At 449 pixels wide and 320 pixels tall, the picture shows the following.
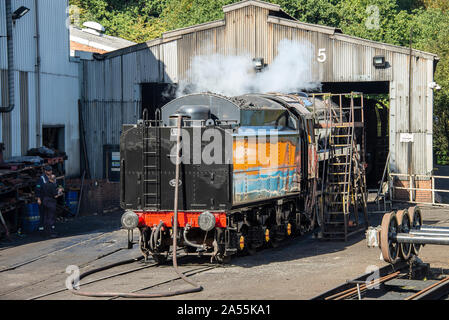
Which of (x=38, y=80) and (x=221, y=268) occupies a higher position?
(x=38, y=80)

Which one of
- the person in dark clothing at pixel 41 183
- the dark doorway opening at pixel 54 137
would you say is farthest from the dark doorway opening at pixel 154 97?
the person in dark clothing at pixel 41 183

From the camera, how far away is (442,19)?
5547 cm

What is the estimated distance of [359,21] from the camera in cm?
4962

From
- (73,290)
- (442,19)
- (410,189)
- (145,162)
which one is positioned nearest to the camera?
(73,290)

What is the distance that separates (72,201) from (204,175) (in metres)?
10.7

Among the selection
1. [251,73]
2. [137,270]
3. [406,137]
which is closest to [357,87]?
[406,137]

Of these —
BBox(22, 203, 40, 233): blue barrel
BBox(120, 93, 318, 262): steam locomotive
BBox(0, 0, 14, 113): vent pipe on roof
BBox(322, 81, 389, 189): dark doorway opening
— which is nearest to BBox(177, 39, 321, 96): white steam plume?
BBox(322, 81, 389, 189): dark doorway opening

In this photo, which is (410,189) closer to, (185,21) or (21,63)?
(21,63)

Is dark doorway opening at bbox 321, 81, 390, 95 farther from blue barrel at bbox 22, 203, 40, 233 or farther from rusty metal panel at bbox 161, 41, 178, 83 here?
blue barrel at bbox 22, 203, 40, 233

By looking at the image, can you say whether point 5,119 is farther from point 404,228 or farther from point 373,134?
point 373,134

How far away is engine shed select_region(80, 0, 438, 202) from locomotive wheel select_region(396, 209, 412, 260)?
12.1m

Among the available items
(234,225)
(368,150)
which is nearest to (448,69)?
(368,150)

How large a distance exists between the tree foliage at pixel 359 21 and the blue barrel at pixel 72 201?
2305 cm
